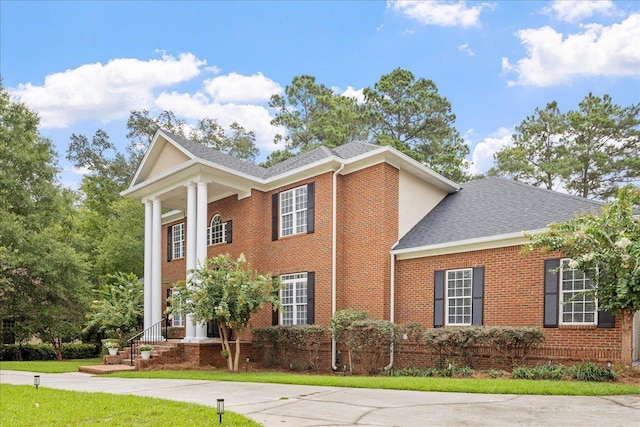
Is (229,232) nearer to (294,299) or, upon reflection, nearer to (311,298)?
(294,299)

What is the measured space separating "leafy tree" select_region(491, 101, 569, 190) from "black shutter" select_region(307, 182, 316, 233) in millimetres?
20183

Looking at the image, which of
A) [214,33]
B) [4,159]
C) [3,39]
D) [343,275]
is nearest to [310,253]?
[343,275]

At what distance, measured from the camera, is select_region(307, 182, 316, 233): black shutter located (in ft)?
54.4

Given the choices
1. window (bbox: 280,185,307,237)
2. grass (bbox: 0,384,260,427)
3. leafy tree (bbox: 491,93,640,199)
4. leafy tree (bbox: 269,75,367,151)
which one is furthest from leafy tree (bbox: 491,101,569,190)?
grass (bbox: 0,384,260,427)

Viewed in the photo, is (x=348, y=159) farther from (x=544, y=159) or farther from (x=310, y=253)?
(x=544, y=159)

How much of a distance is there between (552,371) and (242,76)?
33.1 meters

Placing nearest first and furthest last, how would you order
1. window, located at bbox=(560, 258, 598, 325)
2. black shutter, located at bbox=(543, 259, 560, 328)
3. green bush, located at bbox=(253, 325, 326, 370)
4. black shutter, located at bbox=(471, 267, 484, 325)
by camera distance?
1. window, located at bbox=(560, 258, 598, 325)
2. black shutter, located at bbox=(543, 259, 560, 328)
3. black shutter, located at bbox=(471, 267, 484, 325)
4. green bush, located at bbox=(253, 325, 326, 370)

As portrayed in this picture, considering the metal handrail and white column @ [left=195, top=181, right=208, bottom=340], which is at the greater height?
white column @ [left=195, top=181, right=208, bottom=340]

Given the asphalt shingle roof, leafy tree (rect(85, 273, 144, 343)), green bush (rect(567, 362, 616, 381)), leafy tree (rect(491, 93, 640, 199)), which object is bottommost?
leafy tree (rect(85, 273, 144, 343))

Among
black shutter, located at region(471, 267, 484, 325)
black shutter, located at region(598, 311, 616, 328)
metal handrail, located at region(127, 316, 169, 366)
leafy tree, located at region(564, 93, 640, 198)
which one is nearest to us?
black shutter, located at region(598, 311, 616, 328)

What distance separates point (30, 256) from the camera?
73.8 ft

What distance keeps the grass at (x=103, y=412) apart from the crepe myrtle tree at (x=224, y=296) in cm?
451

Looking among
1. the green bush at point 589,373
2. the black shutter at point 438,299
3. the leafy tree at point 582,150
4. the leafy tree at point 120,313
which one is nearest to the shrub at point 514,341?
the green bush at point 589,373

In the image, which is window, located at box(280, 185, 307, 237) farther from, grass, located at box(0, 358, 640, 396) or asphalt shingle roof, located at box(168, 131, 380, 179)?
grass, located at box(0, 358, 640, 396)
